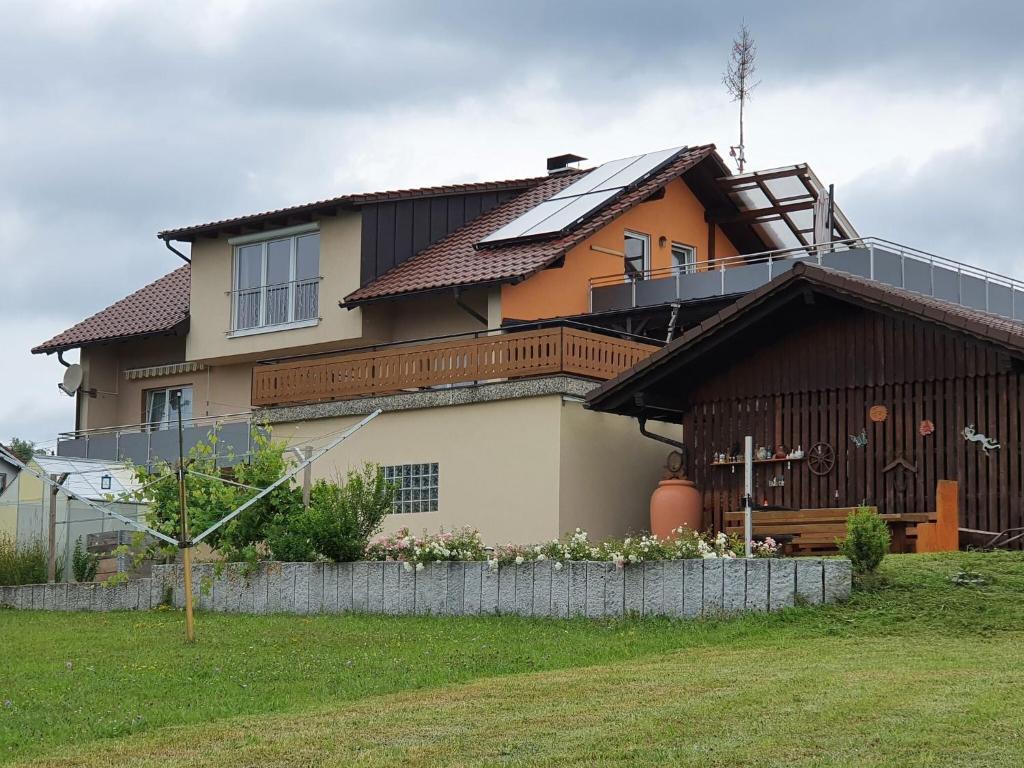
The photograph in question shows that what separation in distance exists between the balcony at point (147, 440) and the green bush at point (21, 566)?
18.5ft

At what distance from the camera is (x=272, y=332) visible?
1393 inches

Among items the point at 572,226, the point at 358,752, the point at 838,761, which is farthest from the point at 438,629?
the point at 572,226

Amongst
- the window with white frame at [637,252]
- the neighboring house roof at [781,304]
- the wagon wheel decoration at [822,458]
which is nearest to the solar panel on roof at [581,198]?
the window with white frame at [637,252]

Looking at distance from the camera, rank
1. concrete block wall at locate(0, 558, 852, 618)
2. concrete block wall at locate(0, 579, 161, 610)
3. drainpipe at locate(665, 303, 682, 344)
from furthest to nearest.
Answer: drainpipe at locate(665, 303, 682, 344)
concrete block wall at locate(0, 579, 161, 610)
concrete block wall at locate(0, 558, 852, 618)

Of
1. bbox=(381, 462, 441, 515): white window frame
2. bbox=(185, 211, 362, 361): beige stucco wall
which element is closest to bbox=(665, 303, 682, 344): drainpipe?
bbox=(381, 462, 441, 515): white window frame

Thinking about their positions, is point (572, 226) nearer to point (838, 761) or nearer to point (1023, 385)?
point (1023, 385)

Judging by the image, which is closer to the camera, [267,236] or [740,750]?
[740,750]

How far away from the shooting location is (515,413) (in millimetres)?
27281

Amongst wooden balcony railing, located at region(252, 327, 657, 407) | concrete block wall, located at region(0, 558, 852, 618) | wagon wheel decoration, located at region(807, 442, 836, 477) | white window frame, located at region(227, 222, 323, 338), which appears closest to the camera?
concrete block wall, located at region(0, 558, 852, 618)

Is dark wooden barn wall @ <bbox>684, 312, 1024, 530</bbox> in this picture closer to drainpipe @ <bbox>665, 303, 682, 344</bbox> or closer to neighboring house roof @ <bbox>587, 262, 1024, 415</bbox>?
neighboring house roof @ <bbox>587, 262, 1024, 415</bbox>

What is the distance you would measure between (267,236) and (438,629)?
19.2 meters

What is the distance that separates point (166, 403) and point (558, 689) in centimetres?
2837

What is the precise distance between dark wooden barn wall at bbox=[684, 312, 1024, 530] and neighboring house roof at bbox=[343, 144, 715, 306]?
19.1 ft

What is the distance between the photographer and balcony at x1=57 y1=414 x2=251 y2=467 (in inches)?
1334
